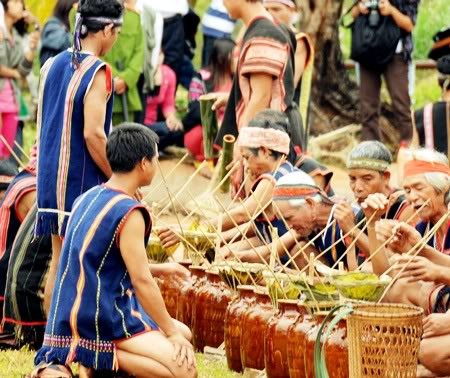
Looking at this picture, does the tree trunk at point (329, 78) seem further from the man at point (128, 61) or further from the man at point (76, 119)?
the man at point (76, 119)

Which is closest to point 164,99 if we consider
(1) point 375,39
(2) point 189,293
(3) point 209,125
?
(1) point 375,39

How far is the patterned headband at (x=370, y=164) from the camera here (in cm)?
909

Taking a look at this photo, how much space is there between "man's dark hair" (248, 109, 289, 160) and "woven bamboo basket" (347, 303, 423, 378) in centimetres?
236

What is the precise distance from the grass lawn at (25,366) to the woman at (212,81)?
5.84m

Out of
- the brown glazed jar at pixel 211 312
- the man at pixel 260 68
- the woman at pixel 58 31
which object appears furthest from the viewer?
the woman at pixel 58 31

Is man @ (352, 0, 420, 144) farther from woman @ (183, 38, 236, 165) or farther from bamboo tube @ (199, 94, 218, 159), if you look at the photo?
bamboo tube @ (199, 94, 218, 159)

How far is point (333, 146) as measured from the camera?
15734 mm

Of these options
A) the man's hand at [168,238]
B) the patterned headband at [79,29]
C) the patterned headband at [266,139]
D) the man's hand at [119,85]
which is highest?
the patterned headband at [79,29]

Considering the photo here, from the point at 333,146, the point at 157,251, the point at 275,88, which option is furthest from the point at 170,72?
the point at 157,251

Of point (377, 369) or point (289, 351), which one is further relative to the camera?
point (289, 351)

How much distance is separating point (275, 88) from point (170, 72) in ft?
15.6

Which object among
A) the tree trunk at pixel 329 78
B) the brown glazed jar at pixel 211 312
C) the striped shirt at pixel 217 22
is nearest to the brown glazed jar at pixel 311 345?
the brown glazed jar at pixel 211 312

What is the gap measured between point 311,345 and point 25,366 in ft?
5.33

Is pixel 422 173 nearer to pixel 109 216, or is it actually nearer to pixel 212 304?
pixel 212 304
